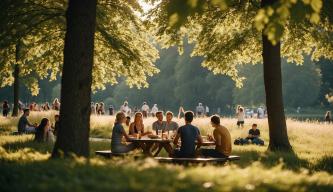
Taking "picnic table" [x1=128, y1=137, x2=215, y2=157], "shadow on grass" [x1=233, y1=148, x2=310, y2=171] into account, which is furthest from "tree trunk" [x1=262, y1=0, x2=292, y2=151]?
"picnic table" [x1=128, y1=137, x2=215, y2=157]

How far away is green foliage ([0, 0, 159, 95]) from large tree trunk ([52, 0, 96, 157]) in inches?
332

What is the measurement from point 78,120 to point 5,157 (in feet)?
5.69

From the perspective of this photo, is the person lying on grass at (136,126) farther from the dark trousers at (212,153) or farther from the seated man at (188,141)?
the seated man at (188,141)

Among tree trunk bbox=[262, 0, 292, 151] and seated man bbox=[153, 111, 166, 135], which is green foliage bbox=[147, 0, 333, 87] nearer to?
tree trunk bbox=[262, 0, 292, 151]

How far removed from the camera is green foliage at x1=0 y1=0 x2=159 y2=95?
20578 mm

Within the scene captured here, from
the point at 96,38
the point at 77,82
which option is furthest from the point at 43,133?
the point at 77,82

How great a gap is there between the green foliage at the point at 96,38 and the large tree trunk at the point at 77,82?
8.43 metres

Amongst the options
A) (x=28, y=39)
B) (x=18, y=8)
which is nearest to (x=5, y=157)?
(x=18, y=8)

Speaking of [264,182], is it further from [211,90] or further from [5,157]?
[211,90]

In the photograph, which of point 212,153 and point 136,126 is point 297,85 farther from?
point 212,153

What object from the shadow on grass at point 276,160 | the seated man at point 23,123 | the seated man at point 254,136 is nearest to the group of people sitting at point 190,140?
the shadow on grass at point 276,160

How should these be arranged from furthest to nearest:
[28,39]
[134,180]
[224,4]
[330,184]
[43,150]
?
[28,39], [43,150], [330,184], [224,4], [134,180]

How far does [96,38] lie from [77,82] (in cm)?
1143

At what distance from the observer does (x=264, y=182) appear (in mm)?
6984
